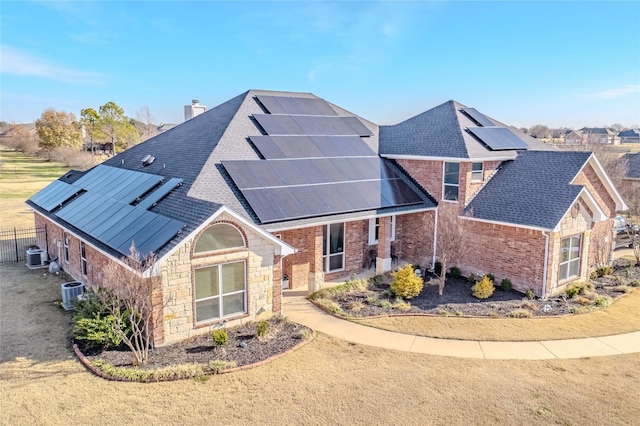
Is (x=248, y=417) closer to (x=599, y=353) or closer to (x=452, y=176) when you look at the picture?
(x=599, y=353)

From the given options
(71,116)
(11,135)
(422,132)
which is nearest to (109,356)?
(422,132)

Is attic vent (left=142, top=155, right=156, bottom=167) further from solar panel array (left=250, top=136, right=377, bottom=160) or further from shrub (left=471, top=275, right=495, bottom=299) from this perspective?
shrub (left=471, top=275, right=495, bottom=299)

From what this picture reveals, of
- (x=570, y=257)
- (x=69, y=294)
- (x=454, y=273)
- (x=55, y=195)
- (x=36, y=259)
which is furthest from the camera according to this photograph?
(x=55, y=195)

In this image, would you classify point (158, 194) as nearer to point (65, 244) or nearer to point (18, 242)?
point (65, 244)

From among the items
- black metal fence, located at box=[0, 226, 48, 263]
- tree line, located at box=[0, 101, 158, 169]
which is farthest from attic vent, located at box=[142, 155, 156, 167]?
tree line, located at box=[0, 101, 158, 169]

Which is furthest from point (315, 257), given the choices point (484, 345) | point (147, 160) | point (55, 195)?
point (55, 195)
